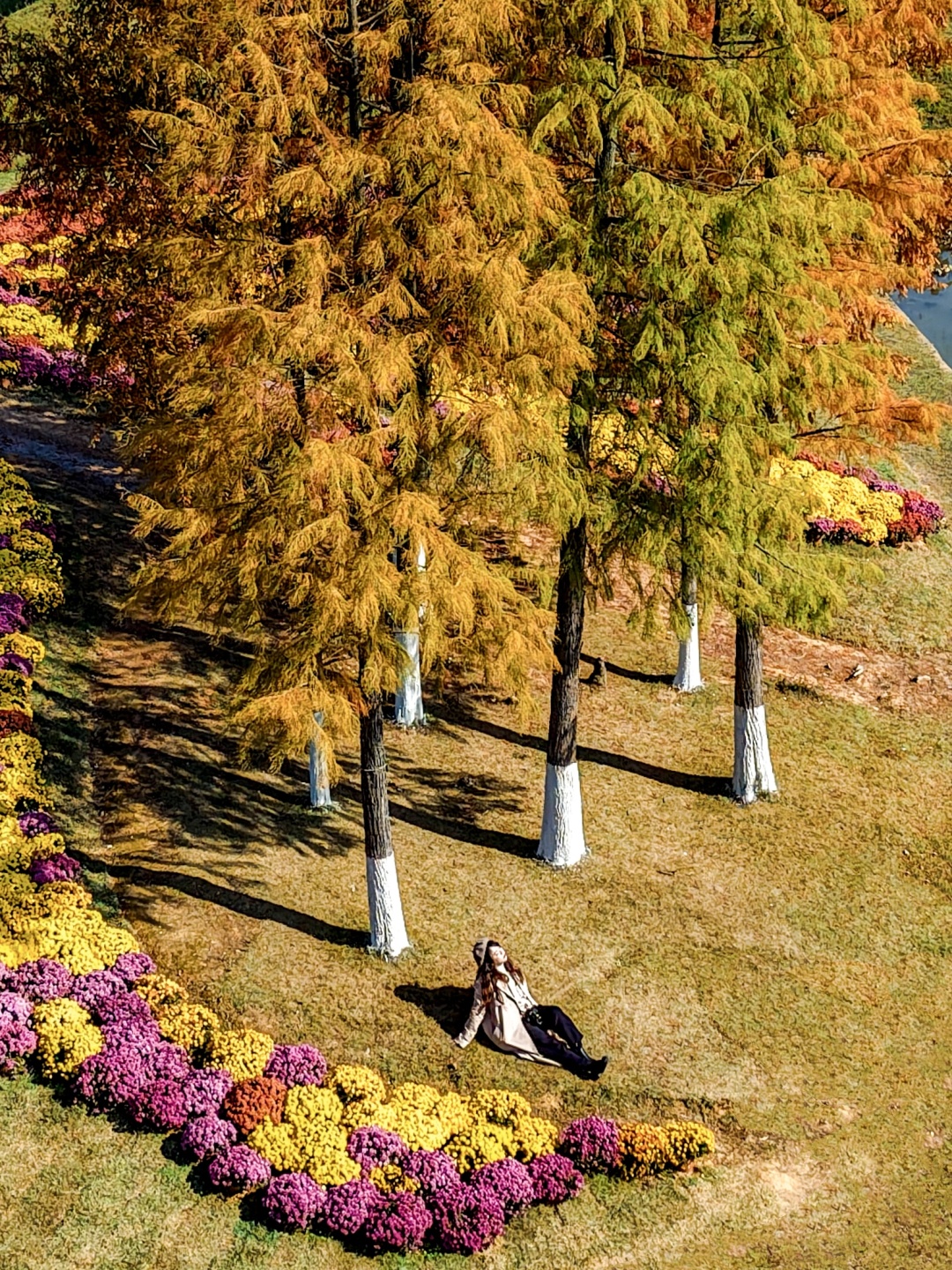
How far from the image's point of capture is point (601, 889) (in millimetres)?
14508

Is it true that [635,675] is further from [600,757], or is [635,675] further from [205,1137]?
[205,1137]

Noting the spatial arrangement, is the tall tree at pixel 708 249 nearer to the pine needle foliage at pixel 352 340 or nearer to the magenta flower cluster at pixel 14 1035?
the pine needle foliage at pixel 352 340

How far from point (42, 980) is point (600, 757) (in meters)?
8.23

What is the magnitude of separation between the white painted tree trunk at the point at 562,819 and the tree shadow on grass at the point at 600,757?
2.27 metres

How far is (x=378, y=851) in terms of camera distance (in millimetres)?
12758

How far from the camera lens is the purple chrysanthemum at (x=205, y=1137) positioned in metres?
10.3

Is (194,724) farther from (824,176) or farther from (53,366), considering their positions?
(53,366)

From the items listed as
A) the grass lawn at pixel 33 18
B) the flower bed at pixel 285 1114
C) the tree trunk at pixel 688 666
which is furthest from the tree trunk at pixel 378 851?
the grass lawn at pixel 33 18

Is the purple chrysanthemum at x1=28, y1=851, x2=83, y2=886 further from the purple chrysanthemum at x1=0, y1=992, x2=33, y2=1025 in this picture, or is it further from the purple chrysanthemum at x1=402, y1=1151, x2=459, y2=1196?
the purple chrysanthemum at x1=402, y1=1151, x2=459, y2=1196

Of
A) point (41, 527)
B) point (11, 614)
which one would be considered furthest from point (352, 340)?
point (41, 527)

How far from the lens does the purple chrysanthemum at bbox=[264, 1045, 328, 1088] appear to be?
1101 cm

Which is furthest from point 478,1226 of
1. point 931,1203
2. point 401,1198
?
point 931,1203

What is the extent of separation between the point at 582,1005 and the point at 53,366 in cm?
1844

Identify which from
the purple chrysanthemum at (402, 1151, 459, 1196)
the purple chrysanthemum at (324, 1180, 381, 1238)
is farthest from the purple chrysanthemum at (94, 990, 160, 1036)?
the purple chrysanthemum at (402, 1151, 459, 1196)
